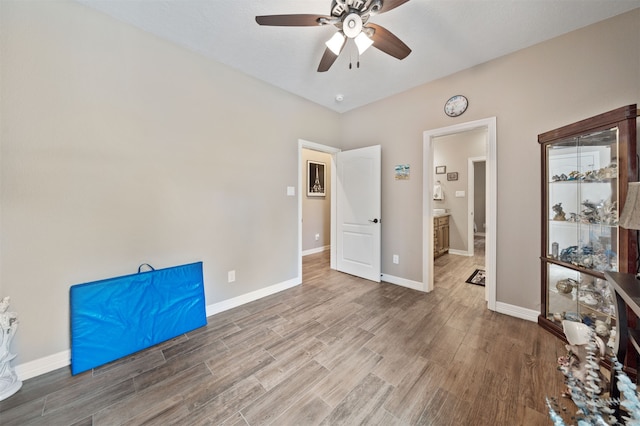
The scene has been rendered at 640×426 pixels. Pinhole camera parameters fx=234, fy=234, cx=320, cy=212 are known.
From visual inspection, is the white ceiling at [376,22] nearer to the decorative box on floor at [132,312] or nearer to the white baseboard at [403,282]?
the decorative box on floor at [132,312]

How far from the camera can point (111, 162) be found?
197cm

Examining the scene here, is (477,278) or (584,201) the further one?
(477,278)

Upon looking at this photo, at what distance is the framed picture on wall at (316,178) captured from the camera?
5.26 meters

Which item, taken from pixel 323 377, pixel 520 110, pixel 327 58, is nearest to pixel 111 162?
pixel 327 58

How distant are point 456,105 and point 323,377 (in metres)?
3.17

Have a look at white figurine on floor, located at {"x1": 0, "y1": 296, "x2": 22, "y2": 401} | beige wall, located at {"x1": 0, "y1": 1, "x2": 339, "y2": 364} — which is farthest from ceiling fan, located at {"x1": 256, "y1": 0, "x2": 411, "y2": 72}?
white figurine on floor, located at {"x1": 0, "y1": 296, "x2": 22, "y2": 401}

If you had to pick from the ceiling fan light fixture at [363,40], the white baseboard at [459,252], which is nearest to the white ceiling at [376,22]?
the ceiling fan light fixture at [363,40]

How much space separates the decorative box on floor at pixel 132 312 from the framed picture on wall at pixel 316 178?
3274mm

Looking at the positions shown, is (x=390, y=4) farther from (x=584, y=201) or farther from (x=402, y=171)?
(x=584, y=201)

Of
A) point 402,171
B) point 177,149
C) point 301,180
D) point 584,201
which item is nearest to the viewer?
point 584,201

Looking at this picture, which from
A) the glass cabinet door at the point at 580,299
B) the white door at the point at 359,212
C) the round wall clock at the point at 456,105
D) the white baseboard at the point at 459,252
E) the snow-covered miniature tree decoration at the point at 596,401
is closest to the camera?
the snow-covered miniature tree decoration at the point at 596,401

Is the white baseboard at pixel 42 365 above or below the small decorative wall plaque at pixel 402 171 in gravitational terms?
below

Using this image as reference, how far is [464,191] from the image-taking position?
5.25 metres

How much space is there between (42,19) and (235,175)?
69.0 inches
